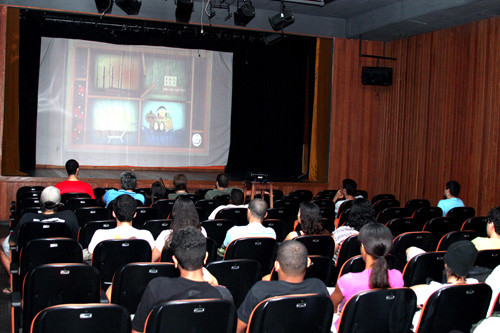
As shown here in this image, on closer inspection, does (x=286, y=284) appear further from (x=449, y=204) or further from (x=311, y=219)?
(x=449, y=204)

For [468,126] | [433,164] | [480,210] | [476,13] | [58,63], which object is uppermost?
[476,13]

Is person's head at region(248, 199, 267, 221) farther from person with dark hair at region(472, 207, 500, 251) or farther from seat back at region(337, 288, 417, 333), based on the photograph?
seat back at region(337, 288, 417, 333)

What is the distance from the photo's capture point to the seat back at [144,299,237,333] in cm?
251

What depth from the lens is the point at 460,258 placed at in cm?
318

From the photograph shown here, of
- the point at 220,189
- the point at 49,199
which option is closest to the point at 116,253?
the point at 49,199

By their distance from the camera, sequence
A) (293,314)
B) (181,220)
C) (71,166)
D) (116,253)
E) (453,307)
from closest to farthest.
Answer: (293,314) → (453,307) → (116,253) → (181,220) → (71,166)

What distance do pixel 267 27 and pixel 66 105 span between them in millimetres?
4811

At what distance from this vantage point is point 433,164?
37.3 ft

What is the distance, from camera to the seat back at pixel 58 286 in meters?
3.19

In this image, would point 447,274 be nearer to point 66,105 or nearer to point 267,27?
point 267,27

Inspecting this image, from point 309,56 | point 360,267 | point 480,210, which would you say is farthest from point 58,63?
point 360,267

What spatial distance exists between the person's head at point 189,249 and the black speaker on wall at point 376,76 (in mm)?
10177

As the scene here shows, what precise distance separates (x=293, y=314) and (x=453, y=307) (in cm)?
97

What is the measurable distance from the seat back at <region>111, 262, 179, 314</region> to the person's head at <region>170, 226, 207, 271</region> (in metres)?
0.45
